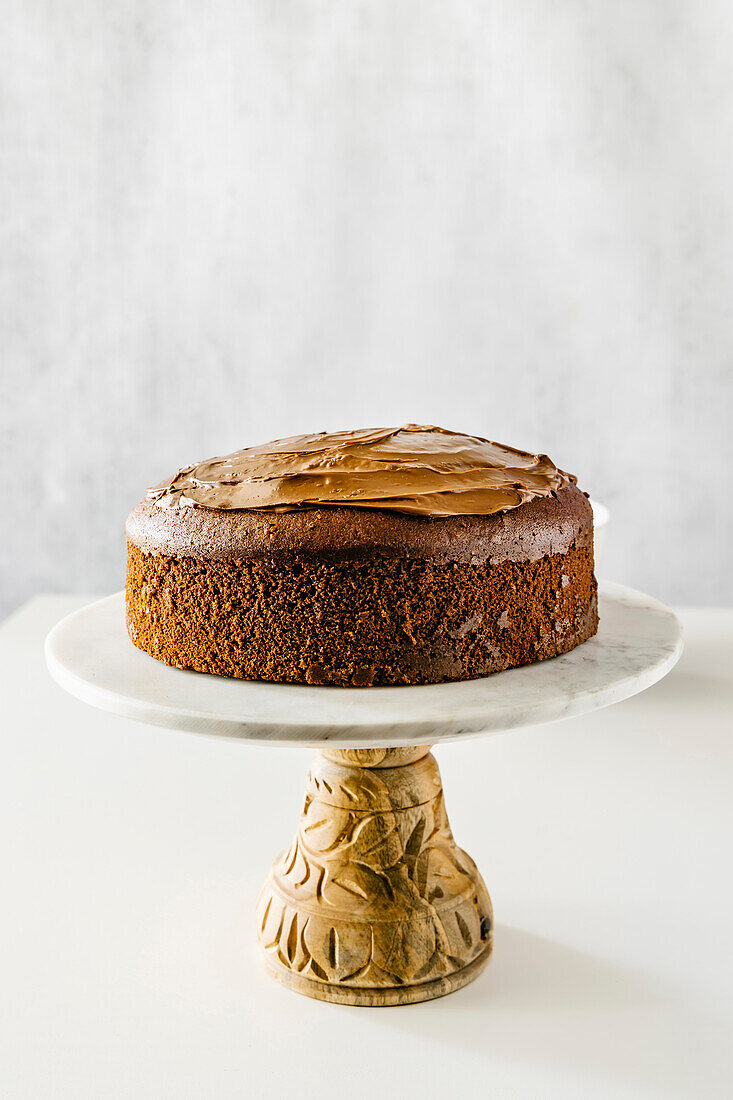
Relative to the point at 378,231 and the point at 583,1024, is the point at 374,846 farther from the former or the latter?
the point at 378,231

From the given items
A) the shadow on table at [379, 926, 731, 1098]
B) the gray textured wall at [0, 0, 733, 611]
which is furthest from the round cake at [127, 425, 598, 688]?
the gray textured wall at [0, 0, 733, 611]

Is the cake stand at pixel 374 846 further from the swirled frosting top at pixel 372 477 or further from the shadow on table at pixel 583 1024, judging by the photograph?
the swirled frosting top at pixel 372 477

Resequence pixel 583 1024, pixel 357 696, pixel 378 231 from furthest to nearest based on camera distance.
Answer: pixel 378 231 < pixel 583 1024 < pixel 357 696

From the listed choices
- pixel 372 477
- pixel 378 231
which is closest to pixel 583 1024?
pixel 372 477

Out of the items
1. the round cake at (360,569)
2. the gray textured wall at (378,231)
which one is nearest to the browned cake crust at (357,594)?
the round cake at (360,569)

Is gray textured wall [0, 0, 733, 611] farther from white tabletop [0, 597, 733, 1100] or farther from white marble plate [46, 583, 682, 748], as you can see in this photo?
white marble plate [46, 583, 682, 748]
